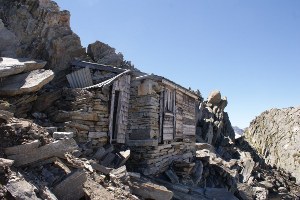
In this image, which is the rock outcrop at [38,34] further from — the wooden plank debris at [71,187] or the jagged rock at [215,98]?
the jagged rock at [215,98]

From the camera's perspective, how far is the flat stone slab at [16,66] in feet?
32.5

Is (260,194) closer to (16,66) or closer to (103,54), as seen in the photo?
(103,54)

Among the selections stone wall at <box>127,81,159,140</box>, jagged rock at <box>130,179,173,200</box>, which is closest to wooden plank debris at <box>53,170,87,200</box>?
jagged rock at <box>130,179,173,200</box>

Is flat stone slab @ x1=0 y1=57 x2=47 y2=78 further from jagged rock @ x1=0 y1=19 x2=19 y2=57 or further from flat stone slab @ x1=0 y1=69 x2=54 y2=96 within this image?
jagged rock @ x1=0 y1=19 x2=19 y2=57

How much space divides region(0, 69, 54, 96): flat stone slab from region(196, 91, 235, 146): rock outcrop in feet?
63.1

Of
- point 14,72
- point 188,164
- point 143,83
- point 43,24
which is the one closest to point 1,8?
point 43,24

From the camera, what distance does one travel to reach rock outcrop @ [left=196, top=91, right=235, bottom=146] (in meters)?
30.0

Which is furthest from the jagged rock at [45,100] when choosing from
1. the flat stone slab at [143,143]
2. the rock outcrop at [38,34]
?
the flat stone slab at [143,143]

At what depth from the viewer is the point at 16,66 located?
1027cm

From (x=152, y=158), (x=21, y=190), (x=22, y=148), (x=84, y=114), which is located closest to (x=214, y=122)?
(x=152, y=158)

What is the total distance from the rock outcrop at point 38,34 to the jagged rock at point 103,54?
132 cm

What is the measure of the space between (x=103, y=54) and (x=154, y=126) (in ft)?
17.9

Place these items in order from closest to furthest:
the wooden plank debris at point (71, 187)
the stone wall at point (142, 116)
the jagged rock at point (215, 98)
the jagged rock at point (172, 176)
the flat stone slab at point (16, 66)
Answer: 1. the wooden plank debris at point (71, 187)
2. the flat stone slab at point (16, 66)
3. the stone wall at point (142, 116)
4. the jagged rock at point (172, 176)
5. the jagged rock at point (215, 98)

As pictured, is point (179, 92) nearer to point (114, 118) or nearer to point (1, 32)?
point (114, 118)
